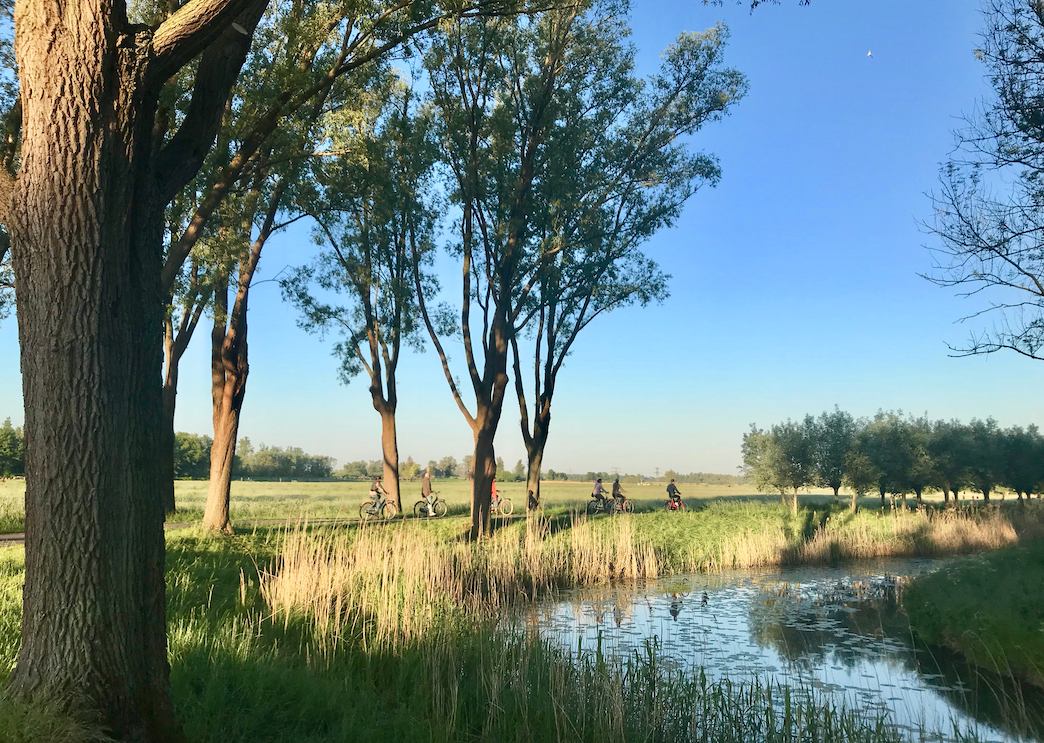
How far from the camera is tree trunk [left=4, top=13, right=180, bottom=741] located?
4.40m

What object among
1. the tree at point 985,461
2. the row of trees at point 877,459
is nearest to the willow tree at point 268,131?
the row of trees at point 877,459

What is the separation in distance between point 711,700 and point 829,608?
27.3 ft

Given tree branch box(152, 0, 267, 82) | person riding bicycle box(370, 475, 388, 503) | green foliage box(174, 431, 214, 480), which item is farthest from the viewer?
green foliage box(174, 431, 214, 480)

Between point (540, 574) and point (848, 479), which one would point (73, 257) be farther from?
point (848, 479)

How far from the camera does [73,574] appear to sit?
439 cm

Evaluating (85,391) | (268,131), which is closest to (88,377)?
(85,391)

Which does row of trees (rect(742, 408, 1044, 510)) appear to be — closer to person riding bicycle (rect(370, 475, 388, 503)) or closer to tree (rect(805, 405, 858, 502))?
tree (rect(805, 405, 858, 502))

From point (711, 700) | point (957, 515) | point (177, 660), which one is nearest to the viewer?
point (177, 660)

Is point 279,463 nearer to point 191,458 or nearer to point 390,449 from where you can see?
point 191,458

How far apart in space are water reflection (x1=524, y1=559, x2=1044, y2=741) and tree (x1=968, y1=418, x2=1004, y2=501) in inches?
1338

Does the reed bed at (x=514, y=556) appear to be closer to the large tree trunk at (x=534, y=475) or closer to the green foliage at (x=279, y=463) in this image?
the large tree trunk at (x=534, y=475)

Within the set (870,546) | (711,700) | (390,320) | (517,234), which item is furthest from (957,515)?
(711,700)

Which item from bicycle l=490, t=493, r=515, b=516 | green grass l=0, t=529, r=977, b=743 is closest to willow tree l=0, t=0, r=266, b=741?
green grass l=0, t=529, r=977, b=743

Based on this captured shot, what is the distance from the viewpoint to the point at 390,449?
79.3 feet
